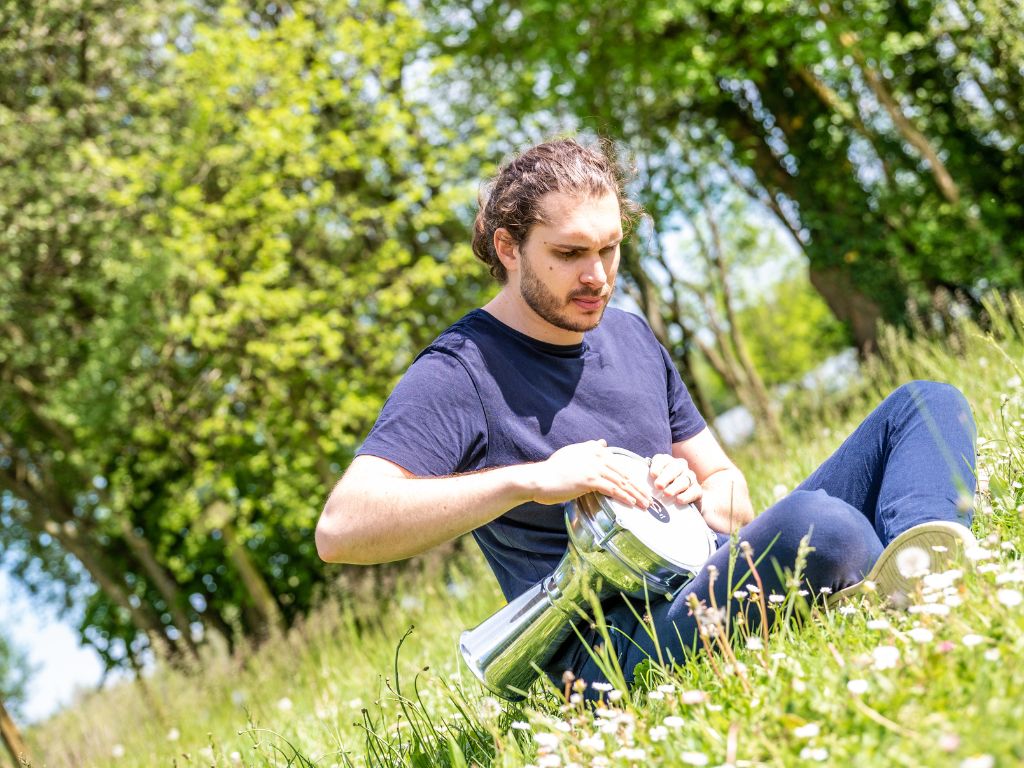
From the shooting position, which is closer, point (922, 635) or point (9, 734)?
point (922, 635)

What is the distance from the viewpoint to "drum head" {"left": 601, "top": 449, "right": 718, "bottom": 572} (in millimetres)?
2416

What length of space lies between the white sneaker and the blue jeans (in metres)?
0.06

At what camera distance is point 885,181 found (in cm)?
1344

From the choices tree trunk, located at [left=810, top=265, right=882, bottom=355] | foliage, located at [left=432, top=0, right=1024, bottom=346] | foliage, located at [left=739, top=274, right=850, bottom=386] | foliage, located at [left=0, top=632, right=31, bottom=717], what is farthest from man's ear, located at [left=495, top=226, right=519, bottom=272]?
foliage, located at [left=739, top=274, right=850, bottom=386]

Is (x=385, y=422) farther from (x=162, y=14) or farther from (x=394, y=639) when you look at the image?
(x=162, y=14)

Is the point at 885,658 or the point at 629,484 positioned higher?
the point at 629,484

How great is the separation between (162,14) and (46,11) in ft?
4.92

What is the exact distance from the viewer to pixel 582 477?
2.38 metres

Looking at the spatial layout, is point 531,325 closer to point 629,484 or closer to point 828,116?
point 629,484

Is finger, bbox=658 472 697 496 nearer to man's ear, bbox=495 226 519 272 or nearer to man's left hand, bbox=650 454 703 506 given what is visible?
man's left hand, bbox=650 454 703 506

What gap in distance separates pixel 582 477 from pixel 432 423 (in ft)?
1.34

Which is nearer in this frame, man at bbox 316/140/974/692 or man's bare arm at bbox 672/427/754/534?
man at bbox 316/140/974/692

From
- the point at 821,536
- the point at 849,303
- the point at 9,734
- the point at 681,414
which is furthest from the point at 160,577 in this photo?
the point at 821,536

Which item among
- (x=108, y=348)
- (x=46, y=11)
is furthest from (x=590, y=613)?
(x=46, y=11)
